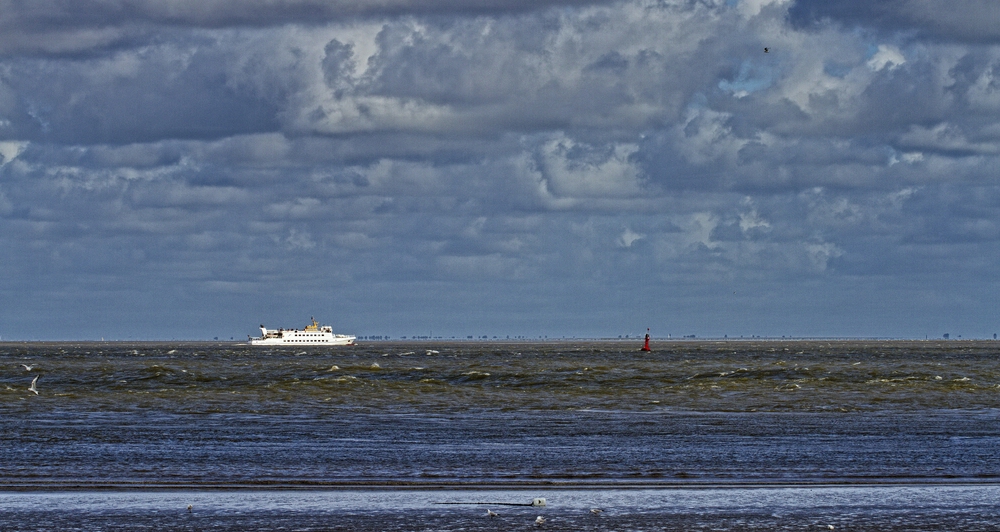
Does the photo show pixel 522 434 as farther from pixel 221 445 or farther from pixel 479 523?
pixel 479 523

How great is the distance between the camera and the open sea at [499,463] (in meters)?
21.3

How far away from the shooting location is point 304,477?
2759cm

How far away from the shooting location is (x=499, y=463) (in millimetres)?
30656

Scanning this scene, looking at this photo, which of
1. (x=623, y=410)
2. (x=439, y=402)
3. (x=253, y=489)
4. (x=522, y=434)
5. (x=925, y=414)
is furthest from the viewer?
(x=439, y=402)

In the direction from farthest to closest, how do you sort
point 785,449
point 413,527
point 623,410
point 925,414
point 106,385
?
point 106,385 < point 623,410 < point 925,414 < point 785,449 < point 413,527

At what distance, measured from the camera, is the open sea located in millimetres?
21312

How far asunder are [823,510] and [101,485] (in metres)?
16.3

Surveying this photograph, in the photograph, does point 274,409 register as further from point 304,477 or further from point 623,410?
point 304,477

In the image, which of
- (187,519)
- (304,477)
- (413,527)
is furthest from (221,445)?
(413,527)

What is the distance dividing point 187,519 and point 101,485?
19.3 ft

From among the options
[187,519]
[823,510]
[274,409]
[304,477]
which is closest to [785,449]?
[823,510]

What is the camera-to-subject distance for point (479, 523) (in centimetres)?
2055

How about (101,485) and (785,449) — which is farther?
(785,449)

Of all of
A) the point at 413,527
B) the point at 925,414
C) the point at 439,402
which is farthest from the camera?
the point at 439,402
